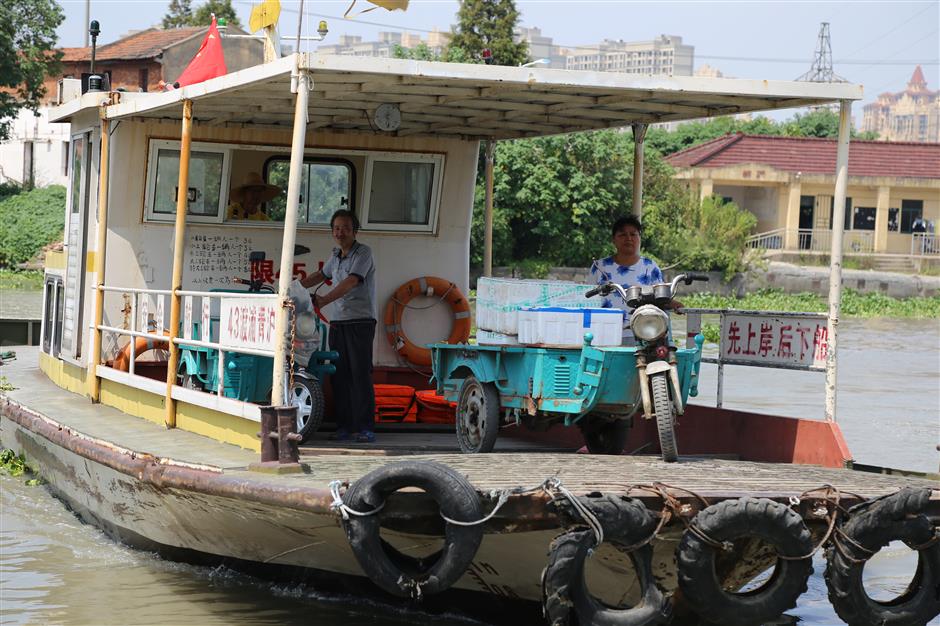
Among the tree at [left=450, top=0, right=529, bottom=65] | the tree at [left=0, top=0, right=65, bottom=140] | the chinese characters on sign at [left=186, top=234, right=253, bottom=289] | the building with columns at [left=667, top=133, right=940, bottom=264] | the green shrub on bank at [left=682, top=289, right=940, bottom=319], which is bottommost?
the green shrub on bank at [left=682, top=289, right=940, bottom=319]

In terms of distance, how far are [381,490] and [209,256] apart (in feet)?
15.1

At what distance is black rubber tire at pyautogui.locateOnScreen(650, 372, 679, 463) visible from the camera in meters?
6.93

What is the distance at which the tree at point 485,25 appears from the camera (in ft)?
147

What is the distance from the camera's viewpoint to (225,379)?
8.12 metres

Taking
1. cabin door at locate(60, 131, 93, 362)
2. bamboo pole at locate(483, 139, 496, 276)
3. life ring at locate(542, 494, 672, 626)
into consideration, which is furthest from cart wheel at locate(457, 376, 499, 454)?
cabin door at locate(60, 131, 93, 362)

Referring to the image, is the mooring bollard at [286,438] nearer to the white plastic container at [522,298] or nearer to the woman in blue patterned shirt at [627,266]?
the white plastic container at [522,298]

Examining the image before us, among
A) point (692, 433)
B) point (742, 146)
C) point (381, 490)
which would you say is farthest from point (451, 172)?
point (742, 146)

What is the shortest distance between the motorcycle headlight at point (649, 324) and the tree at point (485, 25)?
38.6m

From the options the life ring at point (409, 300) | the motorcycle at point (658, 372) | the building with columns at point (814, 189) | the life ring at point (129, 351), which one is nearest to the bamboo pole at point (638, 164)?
the life ring at point (409, 300)

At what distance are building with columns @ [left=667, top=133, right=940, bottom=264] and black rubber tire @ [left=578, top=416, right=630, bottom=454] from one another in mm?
35886

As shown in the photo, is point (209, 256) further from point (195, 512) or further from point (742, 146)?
point (742, 146)

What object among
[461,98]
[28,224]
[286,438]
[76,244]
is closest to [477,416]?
[286,438]

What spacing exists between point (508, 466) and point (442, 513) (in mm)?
1037

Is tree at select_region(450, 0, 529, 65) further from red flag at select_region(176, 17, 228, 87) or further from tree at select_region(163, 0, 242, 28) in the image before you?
red flag at select_region(176, 17, 228, 87)
